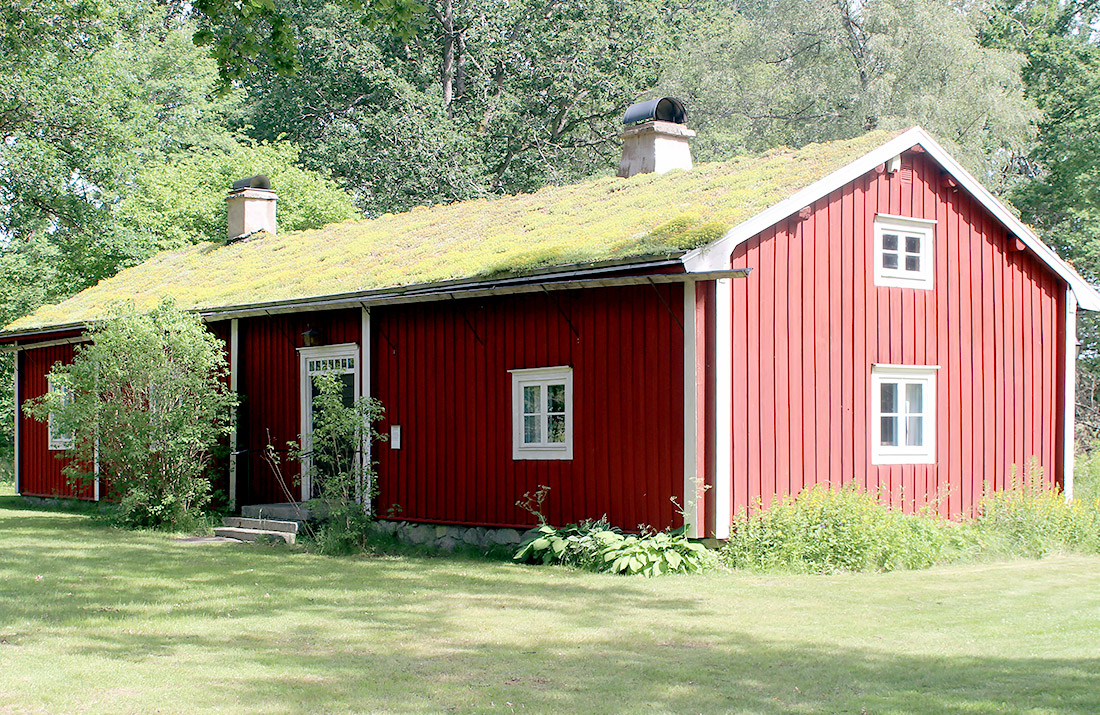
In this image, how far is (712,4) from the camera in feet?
147

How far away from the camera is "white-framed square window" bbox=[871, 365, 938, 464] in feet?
45.1

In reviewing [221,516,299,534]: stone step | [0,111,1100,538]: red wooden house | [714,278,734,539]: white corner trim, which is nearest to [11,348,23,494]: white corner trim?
[0,111,1100,538]: red wooden house

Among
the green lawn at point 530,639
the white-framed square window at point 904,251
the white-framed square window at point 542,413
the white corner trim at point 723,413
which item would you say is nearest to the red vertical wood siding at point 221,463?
the green lawn at point 530,639

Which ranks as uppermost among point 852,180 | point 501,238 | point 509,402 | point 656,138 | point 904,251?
point 656,138

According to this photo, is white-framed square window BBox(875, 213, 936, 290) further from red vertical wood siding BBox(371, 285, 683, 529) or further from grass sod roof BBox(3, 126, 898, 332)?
red vertical wood siding BBox(371, 285, 683, 529)

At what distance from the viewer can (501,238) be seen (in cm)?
1562

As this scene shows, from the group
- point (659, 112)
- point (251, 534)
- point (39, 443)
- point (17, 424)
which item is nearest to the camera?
point (251, 534)

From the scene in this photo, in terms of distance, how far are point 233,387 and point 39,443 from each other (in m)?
6.94

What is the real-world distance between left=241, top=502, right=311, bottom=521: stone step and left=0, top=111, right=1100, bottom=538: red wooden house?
0.52 m

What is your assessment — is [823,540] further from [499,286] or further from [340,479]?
[340,479]

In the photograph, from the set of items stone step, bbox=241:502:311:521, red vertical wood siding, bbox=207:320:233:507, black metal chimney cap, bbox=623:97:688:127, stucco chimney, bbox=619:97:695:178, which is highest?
black metal chimney cap, bbox=623:97:688:127

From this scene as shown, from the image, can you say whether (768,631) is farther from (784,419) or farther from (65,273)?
(65,273)

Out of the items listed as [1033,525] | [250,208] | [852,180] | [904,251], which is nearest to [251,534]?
[852,180]

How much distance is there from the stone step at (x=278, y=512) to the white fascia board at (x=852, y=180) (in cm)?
690
